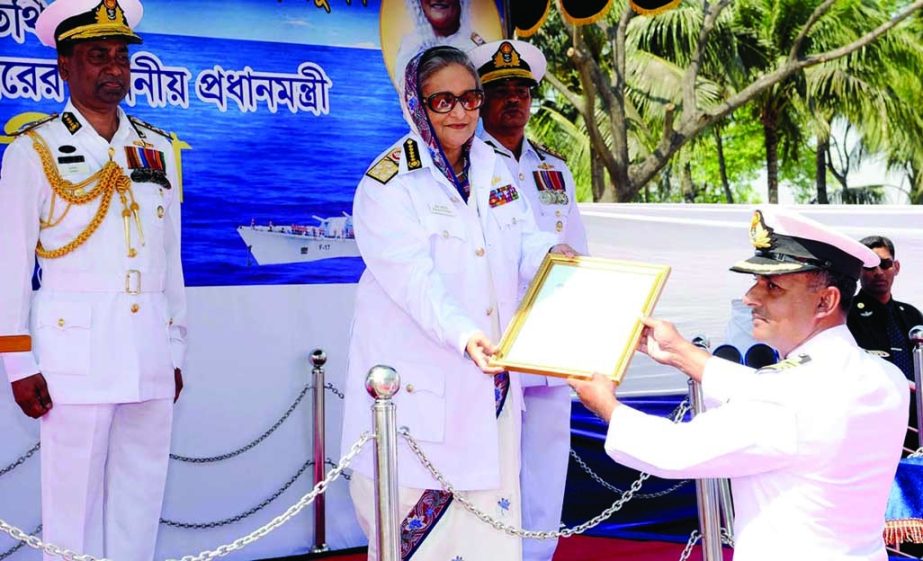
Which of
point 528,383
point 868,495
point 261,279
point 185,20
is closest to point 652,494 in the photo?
point 528,383

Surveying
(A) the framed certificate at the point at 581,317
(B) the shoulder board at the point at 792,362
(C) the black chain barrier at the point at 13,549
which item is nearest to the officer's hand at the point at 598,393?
(A) the framed certificate at the point at 581,317

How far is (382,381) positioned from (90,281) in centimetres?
131

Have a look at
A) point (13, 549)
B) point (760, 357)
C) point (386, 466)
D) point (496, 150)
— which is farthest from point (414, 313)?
point (760, 357)

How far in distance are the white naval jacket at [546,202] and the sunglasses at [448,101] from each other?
1.16 metres

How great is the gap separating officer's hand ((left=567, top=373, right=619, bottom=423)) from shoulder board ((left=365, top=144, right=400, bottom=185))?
3.70 ft

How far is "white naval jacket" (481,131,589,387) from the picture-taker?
550cm

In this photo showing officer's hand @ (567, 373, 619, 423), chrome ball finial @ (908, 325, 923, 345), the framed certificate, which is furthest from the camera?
chrome ball finial @ (908, 325, 923, 345)

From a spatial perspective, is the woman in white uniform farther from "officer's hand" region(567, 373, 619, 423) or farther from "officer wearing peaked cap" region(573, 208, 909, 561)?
"officer wearing peaked cap" region(573, 208, 909, 561)

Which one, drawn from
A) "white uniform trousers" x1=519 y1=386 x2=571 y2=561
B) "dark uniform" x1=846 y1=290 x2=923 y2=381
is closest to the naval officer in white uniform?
"white uniform trousers" x1=519 y1=386 x2=571 y2=561

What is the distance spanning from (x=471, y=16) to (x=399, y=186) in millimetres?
2205

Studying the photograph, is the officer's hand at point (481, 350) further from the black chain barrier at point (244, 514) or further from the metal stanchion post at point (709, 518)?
the black chain barrier at point (244, 514)

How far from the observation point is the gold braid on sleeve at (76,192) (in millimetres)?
4367

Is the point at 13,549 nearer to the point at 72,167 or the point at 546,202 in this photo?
the point at 72,167

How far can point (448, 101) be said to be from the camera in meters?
4.17
